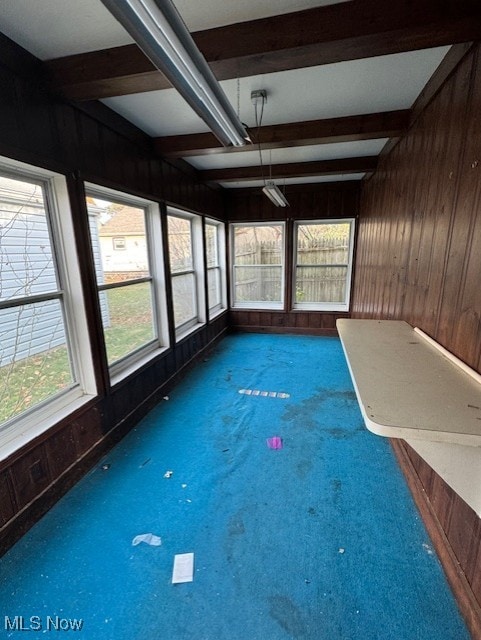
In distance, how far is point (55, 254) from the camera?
74.5 inches

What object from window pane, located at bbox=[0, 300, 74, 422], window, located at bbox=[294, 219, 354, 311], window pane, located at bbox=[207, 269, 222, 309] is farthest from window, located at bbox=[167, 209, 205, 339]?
window, located at bbox=[294, 219, 354, 311]

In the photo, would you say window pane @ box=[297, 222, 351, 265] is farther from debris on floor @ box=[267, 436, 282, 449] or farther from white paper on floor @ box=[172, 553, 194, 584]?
white paper on floor @ box=[172, 553, 194, 584]

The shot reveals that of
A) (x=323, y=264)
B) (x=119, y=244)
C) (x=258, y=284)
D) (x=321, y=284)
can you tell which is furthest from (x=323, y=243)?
(x=119, y=244)

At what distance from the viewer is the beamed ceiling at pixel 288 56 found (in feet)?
4.07

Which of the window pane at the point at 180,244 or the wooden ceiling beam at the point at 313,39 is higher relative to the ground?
the wooden ceiling beam at the point at 313,39

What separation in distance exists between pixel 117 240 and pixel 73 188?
670 millimetres

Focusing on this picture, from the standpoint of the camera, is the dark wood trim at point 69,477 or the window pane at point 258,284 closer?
the dark wood trim at point 69,477

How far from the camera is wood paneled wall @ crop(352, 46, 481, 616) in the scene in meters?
1.30

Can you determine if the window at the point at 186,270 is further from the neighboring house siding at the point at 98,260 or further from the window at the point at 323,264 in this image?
the window at the point at 323,264

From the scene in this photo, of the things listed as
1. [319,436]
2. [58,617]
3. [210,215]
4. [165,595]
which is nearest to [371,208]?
[210,215]

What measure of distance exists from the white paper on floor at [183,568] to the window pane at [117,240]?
190 cm

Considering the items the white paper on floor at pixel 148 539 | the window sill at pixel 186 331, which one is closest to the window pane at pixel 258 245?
the window sill at pixel 186 331

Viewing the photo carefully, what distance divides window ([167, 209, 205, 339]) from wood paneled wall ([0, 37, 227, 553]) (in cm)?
65

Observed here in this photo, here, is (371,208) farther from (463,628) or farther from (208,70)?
(463,628)
